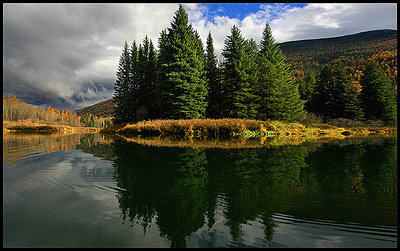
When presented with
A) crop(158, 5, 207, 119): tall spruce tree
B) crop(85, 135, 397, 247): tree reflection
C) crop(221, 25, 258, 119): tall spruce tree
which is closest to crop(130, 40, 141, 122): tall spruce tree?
crop(158, 5, 207, 119): tall spruce tree

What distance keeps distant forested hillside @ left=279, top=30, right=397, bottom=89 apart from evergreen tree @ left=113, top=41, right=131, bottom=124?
95.2m

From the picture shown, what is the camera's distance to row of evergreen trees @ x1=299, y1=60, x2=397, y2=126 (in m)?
34.2

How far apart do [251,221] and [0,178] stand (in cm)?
428

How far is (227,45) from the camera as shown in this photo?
27.7 m

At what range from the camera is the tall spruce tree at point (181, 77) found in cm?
2442

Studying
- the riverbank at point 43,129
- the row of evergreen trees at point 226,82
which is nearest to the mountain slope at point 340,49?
the row of evergreen trees at point 226,82

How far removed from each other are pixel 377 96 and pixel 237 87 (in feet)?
92.2

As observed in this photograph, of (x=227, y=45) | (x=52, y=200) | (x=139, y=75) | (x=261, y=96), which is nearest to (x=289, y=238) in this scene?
(x=52, y=200)

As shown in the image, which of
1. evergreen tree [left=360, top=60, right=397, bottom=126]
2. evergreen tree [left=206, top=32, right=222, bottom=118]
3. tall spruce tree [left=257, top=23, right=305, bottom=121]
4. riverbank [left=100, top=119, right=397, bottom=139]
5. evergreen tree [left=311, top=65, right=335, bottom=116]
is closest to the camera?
riverbank [left=100, top=119, right=397, bottom=139]

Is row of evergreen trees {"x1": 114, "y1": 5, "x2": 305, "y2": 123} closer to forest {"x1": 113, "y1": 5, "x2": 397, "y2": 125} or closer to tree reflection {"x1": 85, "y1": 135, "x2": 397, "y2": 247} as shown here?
forest {"x1": 113, "y1": 5, "x2": 397, "y2": 125}

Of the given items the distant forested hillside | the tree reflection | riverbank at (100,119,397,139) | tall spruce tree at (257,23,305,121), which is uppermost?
the distant forested hillside

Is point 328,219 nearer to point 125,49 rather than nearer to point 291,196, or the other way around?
point 291,196

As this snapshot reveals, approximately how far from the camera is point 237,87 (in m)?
25.6

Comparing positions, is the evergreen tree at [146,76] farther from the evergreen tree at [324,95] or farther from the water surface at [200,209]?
the water surface at [200,209]
